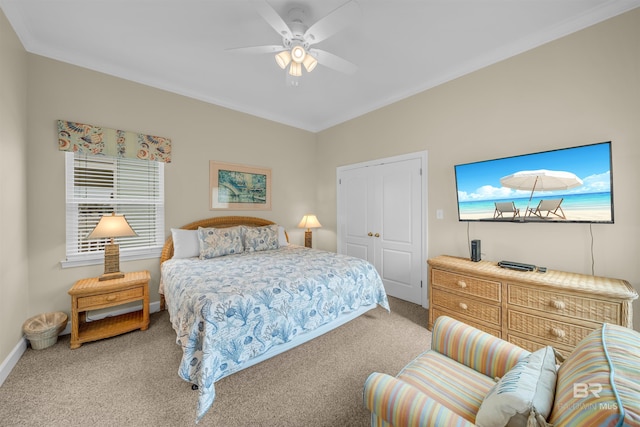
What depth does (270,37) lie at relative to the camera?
2436 mm

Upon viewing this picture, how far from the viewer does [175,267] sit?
A: 2.65 m

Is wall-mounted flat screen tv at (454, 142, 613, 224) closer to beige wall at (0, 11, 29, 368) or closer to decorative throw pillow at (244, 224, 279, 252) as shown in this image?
decorative throw pillow at (244, 224, 279, 252)

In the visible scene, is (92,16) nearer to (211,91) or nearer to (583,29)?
(211,91)

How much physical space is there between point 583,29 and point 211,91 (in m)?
4.18

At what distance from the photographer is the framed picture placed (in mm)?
3734

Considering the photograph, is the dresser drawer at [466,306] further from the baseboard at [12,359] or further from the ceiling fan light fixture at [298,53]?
the baseboard at [12,359]

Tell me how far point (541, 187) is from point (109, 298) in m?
4.45

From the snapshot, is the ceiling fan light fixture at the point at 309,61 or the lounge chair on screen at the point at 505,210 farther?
the lounge chair on screen at the point at 505,210

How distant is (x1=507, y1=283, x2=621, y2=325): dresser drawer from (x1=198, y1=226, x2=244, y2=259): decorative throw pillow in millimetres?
3089

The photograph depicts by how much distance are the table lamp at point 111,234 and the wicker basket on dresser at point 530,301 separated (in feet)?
11.2

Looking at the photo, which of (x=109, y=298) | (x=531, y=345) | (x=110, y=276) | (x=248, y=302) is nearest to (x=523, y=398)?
(x=248, y=302)

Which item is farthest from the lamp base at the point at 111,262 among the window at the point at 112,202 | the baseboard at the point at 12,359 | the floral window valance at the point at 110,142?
the floral window valance at the point at 110,142

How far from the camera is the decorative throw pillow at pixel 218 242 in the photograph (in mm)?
3079

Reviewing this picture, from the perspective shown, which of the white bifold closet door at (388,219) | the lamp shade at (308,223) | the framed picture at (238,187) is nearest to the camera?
the white bifold closet door at (388,219)
